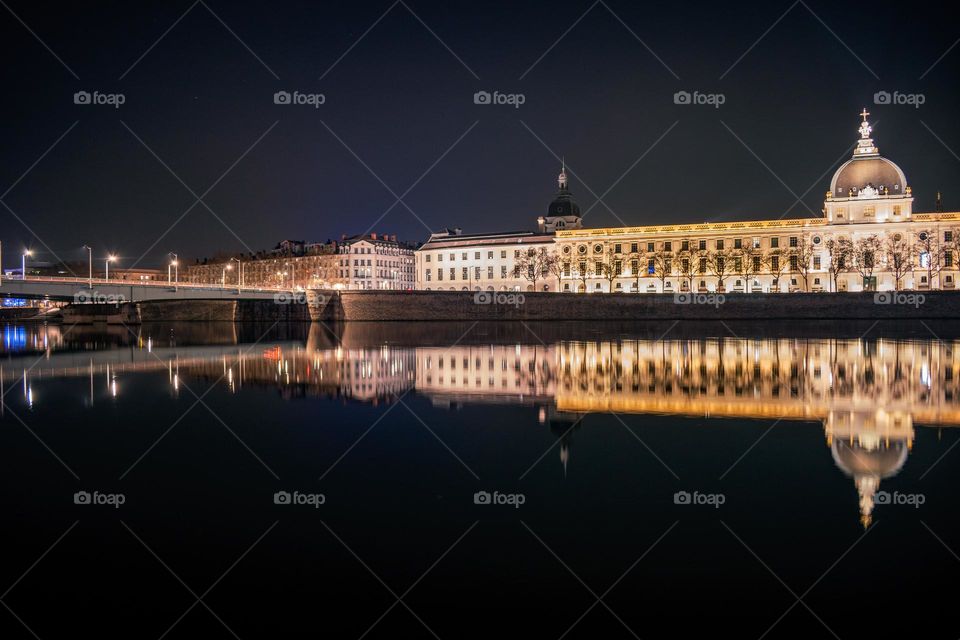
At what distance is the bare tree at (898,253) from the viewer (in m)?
80.4

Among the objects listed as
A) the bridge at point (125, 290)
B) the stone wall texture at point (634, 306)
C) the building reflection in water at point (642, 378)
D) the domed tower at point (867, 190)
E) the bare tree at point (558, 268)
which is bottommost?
the building reflection in water at point (642, 378)

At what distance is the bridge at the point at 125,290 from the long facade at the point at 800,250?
40.1 metres

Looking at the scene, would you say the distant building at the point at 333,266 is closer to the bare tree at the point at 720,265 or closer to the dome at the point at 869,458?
the bare tree at the point at 720,265

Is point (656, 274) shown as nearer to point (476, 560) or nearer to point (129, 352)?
point (129, 352)

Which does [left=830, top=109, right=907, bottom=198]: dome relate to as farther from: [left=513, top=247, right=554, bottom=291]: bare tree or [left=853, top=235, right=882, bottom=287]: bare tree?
[left=513, top=247, right=554, bottom=291]: bare tree

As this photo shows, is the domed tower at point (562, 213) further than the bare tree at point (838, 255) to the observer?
Yes

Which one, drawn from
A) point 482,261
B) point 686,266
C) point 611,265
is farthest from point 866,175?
point 482,261

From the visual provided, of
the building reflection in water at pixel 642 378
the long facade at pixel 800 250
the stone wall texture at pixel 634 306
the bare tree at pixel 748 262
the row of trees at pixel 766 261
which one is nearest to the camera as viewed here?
the building reflection in water at pixel 642 378

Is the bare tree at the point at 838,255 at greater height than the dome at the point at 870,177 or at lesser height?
lesser

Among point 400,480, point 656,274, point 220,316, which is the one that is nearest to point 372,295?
point 220,316

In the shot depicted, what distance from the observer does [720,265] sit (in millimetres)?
88625

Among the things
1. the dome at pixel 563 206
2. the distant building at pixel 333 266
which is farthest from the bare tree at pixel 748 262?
the distant building at pixel 333 266

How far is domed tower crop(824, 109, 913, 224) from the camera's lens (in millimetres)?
83938

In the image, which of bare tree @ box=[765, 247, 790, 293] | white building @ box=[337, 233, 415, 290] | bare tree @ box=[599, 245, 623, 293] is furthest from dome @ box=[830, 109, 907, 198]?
white building @ box=[337, 233, 415, 290]
